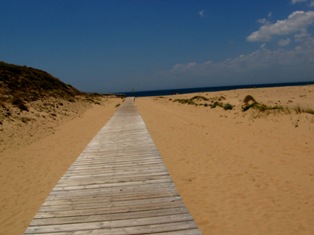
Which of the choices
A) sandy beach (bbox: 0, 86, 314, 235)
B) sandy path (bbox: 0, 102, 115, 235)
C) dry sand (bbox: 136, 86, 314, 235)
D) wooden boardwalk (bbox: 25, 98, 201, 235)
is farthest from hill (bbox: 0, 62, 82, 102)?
wooden boardwalk (bbox: 25, 98, 201, 235)

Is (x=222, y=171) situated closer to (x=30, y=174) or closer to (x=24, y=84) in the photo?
(x=30, y=174)

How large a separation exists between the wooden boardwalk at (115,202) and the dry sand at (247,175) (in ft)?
3.21

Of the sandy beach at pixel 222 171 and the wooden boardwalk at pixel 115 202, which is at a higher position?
the wooden boardwalk at pixel 115 202

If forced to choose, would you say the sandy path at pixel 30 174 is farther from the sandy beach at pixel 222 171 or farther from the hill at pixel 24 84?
the hill at pixel 24 84

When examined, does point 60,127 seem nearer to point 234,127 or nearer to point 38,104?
point 38,104

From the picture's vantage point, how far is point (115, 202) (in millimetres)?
4906

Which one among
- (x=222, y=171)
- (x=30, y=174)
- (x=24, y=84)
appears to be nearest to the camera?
(x=222, y=171)

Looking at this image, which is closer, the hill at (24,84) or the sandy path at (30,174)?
the sandy path at (30,174)

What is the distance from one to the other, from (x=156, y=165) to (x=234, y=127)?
9480 millimetres

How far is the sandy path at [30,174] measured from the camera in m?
6.05

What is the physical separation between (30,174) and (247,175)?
22.4 ft

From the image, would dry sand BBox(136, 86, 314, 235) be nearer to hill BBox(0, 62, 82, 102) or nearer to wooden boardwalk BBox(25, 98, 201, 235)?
wooden boardwalk BBox(25, 98, 201, 235)

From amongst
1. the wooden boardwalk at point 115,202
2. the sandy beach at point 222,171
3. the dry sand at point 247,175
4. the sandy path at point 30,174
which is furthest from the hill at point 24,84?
the wooden boardwalk at point 115,202

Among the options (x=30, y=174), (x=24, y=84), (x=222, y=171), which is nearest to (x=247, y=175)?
(x=222, y=171)
